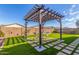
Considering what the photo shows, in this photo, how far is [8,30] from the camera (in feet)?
11.8

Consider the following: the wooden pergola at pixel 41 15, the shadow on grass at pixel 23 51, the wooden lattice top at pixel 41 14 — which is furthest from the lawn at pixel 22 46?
the wooden lattice top at pixel 41 14

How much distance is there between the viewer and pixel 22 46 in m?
3.56

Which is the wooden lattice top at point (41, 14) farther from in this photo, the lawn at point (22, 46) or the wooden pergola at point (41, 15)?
the lawn at point (22, 46)

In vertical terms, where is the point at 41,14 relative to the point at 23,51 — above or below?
above

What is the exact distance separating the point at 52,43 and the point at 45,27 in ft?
1.19

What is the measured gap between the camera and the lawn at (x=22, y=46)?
3.49 meters

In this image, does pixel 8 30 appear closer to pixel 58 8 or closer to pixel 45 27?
pixel 45 27

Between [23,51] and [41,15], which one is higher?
[41,15]

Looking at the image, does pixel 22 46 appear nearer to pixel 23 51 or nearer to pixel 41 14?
pixel 23 51

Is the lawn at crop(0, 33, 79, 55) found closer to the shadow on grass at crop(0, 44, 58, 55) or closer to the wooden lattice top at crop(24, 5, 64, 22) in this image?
the shadow on grass at crop(0, 44, 58, 55)

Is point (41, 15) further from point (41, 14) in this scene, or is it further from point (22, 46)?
point (22, 46)

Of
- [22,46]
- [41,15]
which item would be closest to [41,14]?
[41,15]

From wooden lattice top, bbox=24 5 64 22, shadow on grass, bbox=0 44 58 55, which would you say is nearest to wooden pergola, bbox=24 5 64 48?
wooden lattice top, bbox=24 5 64 22
